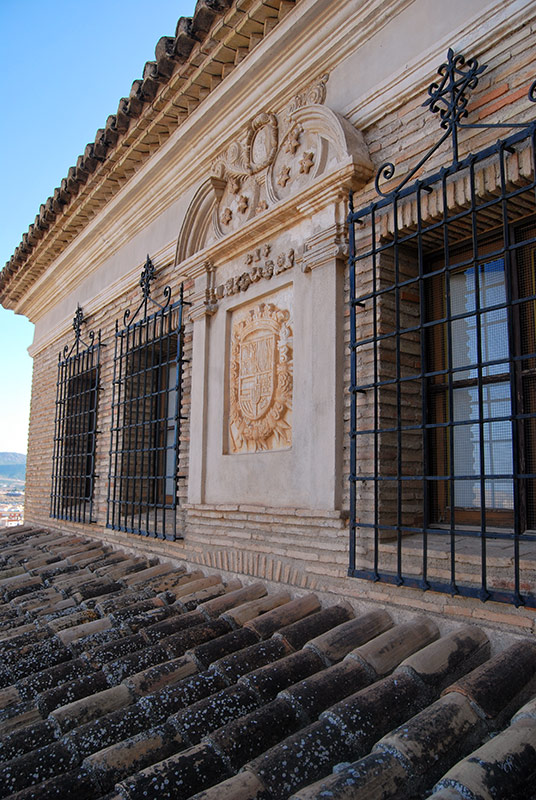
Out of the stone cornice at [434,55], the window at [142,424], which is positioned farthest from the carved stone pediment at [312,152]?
the window at [142,424]

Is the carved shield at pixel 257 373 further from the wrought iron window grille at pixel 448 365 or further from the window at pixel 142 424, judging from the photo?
the window at pixel 142 424

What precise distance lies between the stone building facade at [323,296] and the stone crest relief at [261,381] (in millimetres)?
16

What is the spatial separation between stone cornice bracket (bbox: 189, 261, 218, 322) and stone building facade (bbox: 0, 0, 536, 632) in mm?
17

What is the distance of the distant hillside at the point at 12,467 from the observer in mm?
71000

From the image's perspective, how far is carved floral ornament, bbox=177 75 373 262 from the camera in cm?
350

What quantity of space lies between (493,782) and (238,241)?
11.7 ft

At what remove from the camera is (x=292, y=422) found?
377 cm

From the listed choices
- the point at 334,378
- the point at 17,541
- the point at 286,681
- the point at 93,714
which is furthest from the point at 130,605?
the point at 17,541

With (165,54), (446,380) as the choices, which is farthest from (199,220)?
(446,380)

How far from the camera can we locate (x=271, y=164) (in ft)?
13.8

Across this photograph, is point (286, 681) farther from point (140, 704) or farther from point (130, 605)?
point (130, 605)

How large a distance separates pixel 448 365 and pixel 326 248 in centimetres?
114

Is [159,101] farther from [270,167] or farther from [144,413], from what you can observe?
[144,413]

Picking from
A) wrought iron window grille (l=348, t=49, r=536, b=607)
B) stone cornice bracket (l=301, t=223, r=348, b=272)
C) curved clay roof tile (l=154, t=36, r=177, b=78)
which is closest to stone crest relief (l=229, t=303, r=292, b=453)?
stone cornice bracket (l=301, t=223, r=348, b=272)
